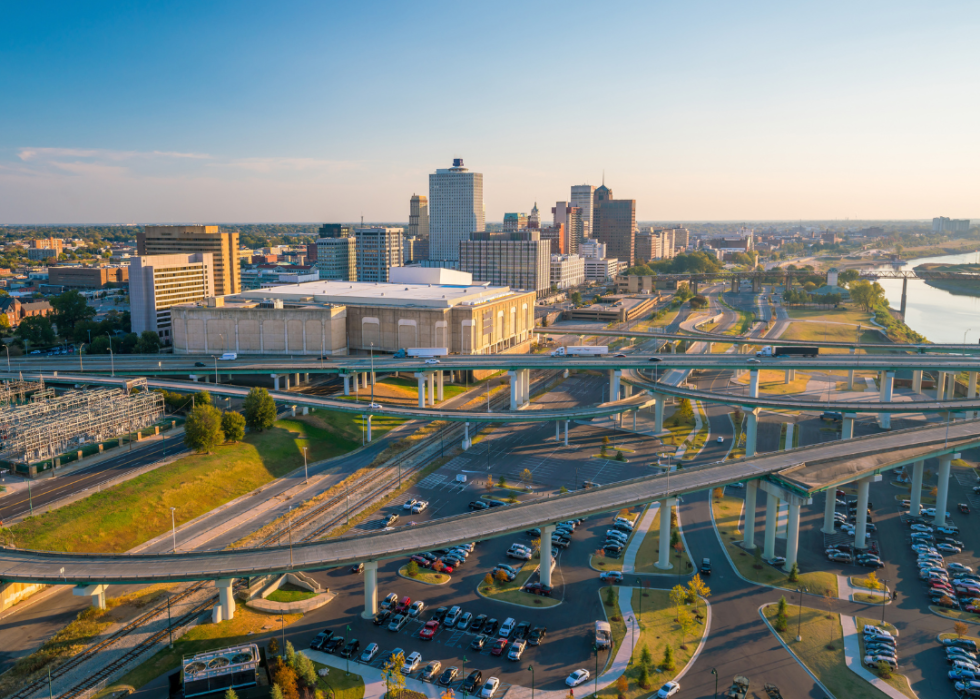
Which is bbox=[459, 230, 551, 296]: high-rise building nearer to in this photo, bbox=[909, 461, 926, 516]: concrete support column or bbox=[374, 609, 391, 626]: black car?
bbox=[909, 461, 926, 516]: concrete support column

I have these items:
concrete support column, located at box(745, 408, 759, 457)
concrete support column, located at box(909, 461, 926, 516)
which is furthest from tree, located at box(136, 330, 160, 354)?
concrete support column, located at box(909, 461, 926, 516)

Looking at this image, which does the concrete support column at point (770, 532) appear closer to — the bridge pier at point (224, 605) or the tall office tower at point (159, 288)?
the bridge pier at point (224, 605)

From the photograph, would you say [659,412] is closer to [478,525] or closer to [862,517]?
[862,517]

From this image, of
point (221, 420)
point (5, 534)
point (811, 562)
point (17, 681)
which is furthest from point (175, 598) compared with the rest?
point (811, 562)

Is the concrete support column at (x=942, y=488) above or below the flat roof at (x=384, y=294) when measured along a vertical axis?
below

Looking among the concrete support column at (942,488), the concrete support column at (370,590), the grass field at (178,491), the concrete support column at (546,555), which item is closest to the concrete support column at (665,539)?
the concrete support column at (546,555)
